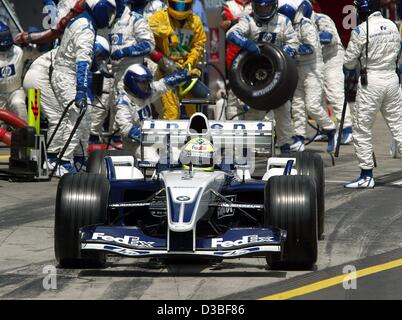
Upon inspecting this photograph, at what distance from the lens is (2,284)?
950cm

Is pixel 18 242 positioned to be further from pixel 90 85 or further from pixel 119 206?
pixel 90 85

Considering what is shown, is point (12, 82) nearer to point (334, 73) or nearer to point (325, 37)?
point (325, 37)

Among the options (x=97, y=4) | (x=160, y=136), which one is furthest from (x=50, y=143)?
(x=160, y=136)

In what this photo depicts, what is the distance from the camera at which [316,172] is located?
37.9 ft

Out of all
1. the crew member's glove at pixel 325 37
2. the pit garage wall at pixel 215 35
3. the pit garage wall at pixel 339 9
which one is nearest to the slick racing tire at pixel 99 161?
the crew member's glove at pixel 325 37

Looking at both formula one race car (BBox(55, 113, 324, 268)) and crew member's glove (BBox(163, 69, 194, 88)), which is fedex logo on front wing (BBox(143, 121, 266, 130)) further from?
crew member's glove (BBox(163, 69, 194, 88))

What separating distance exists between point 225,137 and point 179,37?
22.0 ft

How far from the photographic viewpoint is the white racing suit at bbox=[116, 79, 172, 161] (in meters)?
15.1

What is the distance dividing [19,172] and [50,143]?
62 cm

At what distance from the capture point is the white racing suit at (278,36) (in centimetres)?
1739

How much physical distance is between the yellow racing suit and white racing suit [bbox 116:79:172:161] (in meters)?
2.55

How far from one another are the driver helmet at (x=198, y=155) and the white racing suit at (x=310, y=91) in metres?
7.87

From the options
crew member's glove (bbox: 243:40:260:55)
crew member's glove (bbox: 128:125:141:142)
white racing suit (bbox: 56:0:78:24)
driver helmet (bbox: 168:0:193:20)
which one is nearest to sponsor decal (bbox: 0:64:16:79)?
white racing suit (bbox: 56:0:78:24)

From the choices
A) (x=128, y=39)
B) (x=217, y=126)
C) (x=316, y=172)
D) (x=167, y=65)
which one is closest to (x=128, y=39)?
(x=128, y=39)
